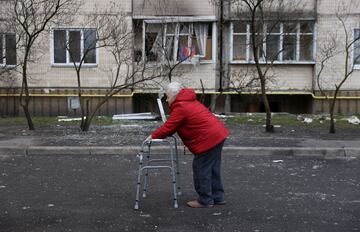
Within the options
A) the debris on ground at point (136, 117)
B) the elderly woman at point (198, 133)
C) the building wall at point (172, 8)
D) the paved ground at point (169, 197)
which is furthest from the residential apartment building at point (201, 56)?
the elderly woman at point (198, 133)

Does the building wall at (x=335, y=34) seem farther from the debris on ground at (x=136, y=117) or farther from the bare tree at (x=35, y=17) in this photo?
the bare tree at (x=35, y=17)

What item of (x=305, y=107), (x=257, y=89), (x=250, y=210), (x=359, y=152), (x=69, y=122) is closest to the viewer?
(x=250, y=210)

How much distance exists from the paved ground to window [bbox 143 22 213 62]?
971 cm

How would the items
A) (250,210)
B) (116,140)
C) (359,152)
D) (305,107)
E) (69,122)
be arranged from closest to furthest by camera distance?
(250,210) → (359,152) → (116,140) → (69,122) → (305,107)

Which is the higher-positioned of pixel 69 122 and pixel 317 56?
pixel 317 56

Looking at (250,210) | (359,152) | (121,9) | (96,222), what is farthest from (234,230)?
(121,9)

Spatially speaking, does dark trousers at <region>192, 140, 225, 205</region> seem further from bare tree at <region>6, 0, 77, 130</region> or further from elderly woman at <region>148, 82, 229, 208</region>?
bare tree at <region>6, 0, 77, 130</region>

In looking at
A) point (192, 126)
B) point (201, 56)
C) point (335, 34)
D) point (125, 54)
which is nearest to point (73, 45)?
point (125, 54)

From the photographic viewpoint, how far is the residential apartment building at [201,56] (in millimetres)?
19375

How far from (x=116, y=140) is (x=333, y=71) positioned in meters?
10.4

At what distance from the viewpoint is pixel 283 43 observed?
19.5 metres

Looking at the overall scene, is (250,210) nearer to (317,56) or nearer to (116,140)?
(116,140)

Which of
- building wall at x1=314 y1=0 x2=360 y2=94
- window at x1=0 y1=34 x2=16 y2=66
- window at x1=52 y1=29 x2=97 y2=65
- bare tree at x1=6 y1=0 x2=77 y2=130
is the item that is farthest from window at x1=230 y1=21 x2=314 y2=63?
window at x1=0 y1=34 x2=16 y2=66

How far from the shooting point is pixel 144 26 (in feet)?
64.1
